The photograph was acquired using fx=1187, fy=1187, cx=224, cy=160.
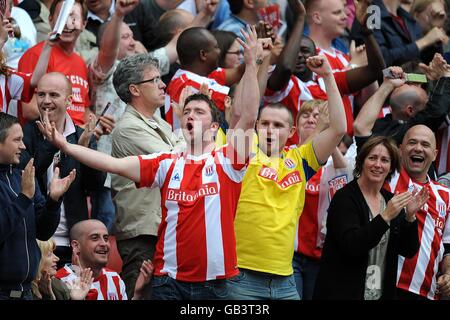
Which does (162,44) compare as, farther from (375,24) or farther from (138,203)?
(138,203)

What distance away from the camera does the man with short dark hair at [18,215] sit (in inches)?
291

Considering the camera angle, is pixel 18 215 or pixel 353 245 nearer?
pixel 18 215

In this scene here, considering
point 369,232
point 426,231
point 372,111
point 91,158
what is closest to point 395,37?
point 372,111

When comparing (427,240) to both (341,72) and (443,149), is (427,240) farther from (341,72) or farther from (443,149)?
(341,72)

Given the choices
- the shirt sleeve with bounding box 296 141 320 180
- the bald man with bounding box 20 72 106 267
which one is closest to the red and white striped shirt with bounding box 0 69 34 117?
the bald man with bounding box 20 72 106 267

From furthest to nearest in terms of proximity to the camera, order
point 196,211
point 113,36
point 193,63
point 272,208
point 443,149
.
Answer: point 443,149 < point 193,63 < point 113,36 < point 272,208 < point 196,211

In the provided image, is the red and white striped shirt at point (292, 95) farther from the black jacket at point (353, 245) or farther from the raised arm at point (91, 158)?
the raised arm at point (91, 158)

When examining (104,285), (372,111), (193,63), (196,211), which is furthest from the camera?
(193,63)

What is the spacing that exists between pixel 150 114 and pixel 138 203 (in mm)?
682

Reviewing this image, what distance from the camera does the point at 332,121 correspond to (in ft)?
26.1

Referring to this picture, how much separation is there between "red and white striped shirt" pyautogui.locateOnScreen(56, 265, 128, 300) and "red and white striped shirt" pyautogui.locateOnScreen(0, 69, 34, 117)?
140 centimetres

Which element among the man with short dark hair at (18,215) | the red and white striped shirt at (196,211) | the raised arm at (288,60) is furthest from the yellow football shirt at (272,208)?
the raised arm at (288,60)

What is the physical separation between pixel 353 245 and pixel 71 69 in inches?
113

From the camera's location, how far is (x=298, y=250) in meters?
8.82
